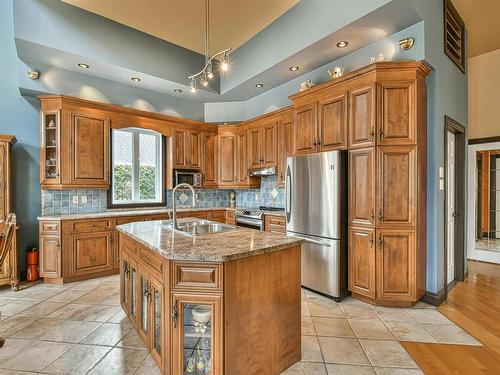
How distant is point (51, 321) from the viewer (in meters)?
2.61

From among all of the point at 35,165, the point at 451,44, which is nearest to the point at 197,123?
the point at 35,165

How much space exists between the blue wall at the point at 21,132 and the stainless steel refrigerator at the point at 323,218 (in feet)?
12.2

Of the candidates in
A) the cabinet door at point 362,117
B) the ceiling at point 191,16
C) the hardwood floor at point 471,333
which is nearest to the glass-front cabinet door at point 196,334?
the hardwood floor at point 471,333

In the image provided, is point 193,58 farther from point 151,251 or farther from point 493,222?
point 493,222

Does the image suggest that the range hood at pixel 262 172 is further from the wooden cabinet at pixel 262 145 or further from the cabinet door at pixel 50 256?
the cabinet door at pixel 50 256

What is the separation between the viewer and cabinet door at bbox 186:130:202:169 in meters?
5.07

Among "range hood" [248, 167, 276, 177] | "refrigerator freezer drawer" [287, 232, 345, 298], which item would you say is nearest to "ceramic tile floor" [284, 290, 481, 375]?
"refrigerator freezer drawer" [287, 232, 345, 298]

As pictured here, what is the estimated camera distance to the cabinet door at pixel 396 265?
284cm

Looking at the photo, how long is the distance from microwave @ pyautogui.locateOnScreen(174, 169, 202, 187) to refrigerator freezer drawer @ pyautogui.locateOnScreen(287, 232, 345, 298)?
2.57 meters

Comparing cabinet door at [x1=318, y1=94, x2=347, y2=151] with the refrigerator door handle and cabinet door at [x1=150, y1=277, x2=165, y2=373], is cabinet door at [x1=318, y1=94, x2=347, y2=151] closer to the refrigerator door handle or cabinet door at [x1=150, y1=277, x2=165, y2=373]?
the refrigerator door handle

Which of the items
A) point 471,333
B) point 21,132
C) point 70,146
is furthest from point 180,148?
point 471,333

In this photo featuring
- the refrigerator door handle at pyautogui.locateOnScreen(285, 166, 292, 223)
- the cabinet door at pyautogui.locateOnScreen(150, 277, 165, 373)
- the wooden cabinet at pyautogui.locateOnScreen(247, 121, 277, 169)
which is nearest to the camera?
the cabinet door at pyautogui.locateOnScreen(150, 277, 165, 373)

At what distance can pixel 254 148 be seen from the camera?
4957 millimetres

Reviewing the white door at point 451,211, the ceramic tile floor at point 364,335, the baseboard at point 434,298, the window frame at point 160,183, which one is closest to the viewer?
the ceramic tile floor at point 364,335
